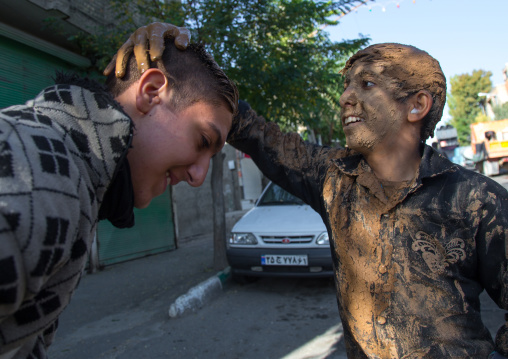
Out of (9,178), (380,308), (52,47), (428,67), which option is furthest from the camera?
(52,47)

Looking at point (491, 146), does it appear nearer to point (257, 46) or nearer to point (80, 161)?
point (257, 46)

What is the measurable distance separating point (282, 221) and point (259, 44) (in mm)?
2875

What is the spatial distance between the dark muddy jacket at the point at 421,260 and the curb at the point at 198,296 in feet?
11.6

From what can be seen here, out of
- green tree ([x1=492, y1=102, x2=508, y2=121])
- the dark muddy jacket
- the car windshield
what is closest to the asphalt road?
the car windshield

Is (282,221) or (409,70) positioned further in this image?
(282,221)

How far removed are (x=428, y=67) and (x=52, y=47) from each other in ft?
22.1

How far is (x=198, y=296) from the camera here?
16.9ft

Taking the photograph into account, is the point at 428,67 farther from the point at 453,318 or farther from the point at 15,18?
the point at 15,18

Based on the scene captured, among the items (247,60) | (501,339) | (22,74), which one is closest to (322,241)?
(247,60)

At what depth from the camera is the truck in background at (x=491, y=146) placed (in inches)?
786

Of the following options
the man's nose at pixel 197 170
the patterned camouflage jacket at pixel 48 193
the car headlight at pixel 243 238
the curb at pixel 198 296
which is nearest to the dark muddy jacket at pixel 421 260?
the man's nose at pixel 197 170

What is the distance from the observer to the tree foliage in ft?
18.4

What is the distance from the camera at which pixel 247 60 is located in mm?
5516

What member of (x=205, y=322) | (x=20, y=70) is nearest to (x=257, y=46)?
(x=20, y=70)
